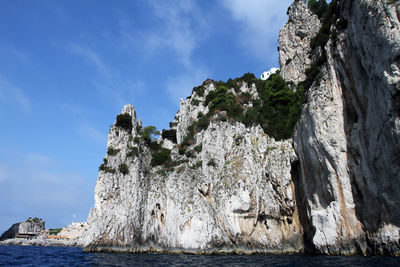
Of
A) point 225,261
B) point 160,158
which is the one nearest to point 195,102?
point 160,158

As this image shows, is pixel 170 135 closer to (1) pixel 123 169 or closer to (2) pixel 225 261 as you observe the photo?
(1) pixel 123 169

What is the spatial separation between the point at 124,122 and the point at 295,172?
1260 inches

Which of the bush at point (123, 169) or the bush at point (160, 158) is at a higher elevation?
the bush at point (160, 158)

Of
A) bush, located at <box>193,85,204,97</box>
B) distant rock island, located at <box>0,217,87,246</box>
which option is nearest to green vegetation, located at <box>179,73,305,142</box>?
bush, located at <box>193,85,204,97</box>

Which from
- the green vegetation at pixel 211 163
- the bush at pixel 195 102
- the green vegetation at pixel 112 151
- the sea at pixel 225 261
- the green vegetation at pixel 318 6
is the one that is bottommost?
the sea at pixel 225 261

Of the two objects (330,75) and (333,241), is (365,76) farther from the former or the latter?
(333,241)

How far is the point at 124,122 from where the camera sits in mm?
50844

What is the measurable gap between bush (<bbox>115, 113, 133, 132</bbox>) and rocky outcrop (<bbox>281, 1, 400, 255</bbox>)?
3201 cm

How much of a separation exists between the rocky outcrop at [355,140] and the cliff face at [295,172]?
3.4 inches

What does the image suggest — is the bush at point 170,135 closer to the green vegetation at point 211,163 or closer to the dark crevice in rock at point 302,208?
the green vegetation at point 211,163

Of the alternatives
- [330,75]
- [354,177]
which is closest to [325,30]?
[330,75]

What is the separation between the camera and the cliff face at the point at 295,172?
19066 mm

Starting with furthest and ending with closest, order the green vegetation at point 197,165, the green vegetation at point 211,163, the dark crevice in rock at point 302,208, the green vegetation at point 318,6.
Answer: the green vegetation at point 318,6, the green vegetation at point 197,165, the green vegetation at point 211,163, the dark crevice in rock at point 302,208

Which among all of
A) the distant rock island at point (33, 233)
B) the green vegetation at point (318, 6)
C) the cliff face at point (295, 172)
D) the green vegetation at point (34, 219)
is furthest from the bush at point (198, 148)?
the green vegetation at point (34, 219)
